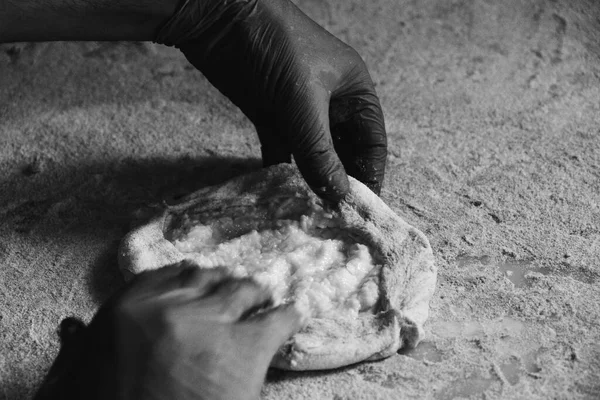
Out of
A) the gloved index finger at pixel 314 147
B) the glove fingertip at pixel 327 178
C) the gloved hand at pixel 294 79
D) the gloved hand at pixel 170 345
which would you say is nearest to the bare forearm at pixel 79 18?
the gloved hand at pixel 294 79

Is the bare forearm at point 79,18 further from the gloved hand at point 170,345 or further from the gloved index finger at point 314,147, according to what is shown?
the gloved hand at point 170,345

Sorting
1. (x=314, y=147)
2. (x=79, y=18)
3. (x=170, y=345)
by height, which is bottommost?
(x=170, y=345)

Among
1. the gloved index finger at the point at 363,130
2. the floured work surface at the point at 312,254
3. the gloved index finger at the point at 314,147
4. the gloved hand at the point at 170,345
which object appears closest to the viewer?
the gloved hand at the point at 170,345

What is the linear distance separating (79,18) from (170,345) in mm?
1075

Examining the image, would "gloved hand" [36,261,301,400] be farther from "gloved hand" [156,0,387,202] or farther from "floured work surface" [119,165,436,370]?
"gloved hand" [156,0,387,202]

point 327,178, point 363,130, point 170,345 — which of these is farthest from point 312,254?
point 170,345

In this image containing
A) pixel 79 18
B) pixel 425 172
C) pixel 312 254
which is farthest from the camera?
pixel 425 172

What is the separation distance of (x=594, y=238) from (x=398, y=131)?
782 millimetres

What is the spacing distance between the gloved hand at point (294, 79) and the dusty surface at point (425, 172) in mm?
255

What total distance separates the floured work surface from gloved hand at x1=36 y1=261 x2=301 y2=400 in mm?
126

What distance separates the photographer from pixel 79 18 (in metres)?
2.00

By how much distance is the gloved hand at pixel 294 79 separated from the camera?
75.0 inches

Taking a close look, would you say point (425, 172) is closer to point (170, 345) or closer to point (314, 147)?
point (314, 147)

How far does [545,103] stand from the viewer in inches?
101
